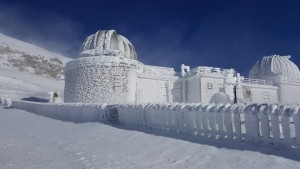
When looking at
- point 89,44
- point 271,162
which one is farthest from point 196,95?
point 271,162

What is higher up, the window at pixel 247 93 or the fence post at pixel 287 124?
the window at pixel 247 93

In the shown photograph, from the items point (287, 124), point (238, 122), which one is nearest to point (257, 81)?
point (238, 122)

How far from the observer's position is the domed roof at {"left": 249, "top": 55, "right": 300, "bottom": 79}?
1196 inches

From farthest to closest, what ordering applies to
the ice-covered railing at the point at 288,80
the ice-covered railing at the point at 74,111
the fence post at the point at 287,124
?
the ice-covered railing at the point at 288,80
the ice-covered railing at the point at 74,111
the fence post at the point at 287,124

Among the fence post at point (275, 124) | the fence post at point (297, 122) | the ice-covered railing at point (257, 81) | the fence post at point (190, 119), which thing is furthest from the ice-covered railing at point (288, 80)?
the fence post at point (297, 122)

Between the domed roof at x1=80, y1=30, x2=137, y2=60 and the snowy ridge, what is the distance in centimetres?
1109

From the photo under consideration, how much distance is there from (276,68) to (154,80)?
1391 centimetres

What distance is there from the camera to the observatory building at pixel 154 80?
66.7ft

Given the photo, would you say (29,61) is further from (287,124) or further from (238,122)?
(287,124)

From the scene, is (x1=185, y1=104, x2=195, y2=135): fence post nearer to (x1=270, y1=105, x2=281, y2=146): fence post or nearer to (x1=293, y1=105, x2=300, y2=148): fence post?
(x1=270, y1=105, x2=281, y2=146): fence post

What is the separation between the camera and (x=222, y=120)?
21.7ft

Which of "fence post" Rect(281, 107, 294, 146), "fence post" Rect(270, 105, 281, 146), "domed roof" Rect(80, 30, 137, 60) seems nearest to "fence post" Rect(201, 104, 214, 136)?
A: "fence post" Rect(270, 105, 281, 146)

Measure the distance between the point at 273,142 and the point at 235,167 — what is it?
4.27ft

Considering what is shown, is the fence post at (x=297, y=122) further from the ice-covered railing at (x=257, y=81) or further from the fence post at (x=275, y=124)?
the ice-covered railing at (x=257, y=81)
